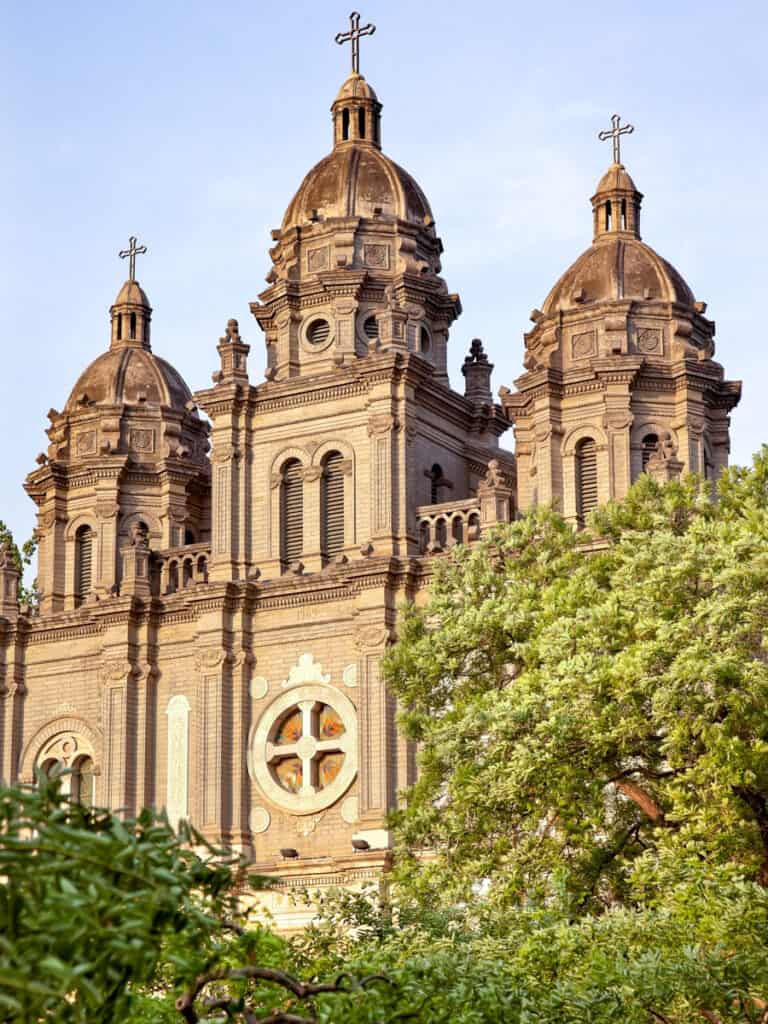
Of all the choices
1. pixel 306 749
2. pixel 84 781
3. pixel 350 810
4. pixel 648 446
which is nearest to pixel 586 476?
pixel 648 446

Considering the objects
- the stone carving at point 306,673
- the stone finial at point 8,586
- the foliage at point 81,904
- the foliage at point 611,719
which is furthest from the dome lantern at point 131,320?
the foliage at point 81,904

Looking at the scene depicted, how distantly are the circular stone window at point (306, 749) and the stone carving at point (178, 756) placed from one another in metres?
2.10

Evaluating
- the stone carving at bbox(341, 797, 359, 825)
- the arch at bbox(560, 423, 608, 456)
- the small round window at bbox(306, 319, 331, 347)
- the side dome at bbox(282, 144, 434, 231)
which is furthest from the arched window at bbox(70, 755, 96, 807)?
the side dome at bbox(282, 144, 434, 231)

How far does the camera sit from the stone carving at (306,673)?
48.6 meters

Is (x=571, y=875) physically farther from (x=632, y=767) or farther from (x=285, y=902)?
(x=285, y=902)

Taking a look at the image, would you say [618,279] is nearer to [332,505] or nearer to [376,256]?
[376,256]

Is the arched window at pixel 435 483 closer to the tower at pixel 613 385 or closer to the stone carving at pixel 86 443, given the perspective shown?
the tower at pixel 613 385

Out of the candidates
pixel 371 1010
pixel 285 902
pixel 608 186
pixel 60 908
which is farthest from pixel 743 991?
pixel 608 186

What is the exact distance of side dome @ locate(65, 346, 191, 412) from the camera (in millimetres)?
A: 58594

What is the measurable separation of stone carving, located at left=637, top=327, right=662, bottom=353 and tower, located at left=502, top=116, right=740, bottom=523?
26mm

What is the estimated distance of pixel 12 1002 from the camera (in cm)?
1067

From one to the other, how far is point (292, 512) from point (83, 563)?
29.9 feet

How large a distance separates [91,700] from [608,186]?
1985 cm

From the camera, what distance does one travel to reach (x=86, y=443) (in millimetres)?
58469
